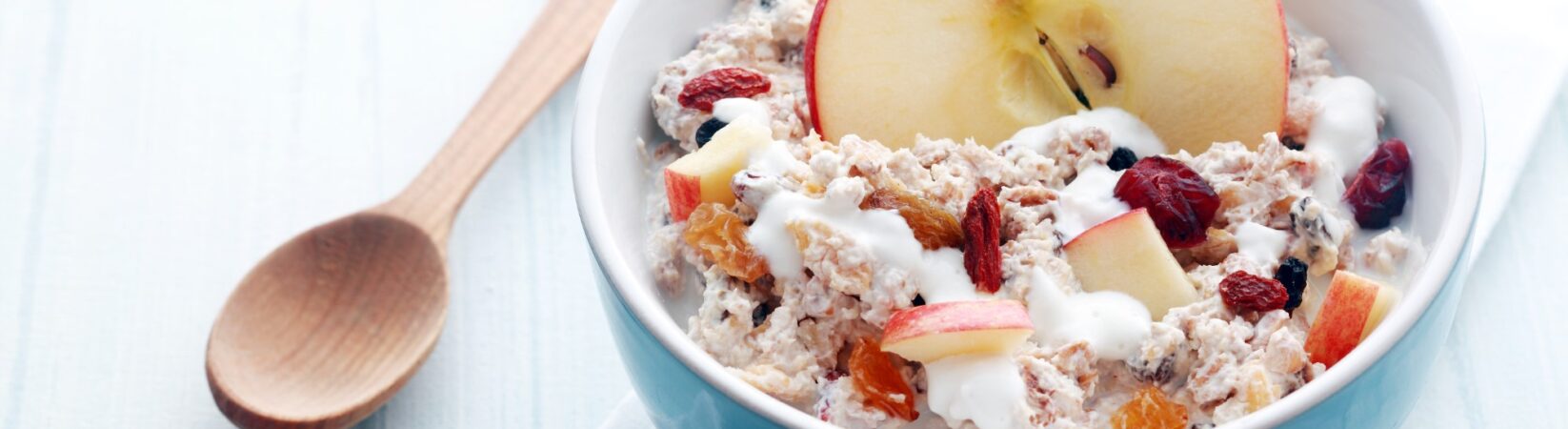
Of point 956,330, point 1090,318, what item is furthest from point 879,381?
point 1090,318

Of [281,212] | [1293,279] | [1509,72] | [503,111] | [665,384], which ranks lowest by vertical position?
[281,212]

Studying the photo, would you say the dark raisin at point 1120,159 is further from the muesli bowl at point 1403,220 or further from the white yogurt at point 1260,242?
the muesli bowl at point 1403,220

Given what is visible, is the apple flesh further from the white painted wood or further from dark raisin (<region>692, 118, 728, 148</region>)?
the white painted wood

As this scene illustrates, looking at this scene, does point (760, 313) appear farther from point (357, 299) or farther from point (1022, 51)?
point (357, 299)

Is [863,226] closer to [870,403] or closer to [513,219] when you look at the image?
[870,403]

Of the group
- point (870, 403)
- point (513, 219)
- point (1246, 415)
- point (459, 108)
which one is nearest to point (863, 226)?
point (870, 403)

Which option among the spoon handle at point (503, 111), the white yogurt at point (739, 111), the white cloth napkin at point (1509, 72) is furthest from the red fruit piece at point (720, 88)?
the spoon handle at point (503, 111)
